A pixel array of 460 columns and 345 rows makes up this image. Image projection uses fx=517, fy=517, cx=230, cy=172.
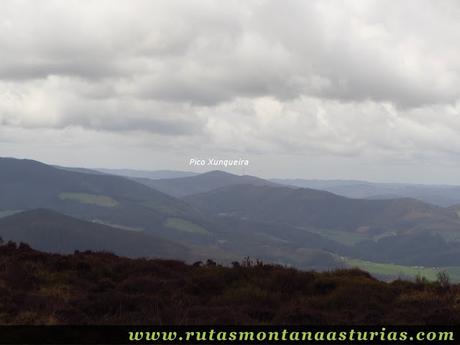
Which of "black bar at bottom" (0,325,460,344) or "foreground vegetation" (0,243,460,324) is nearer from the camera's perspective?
"black bar at bottom" (0,325,460,344)

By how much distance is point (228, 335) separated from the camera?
13484 millimetres

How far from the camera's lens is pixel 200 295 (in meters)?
19.2

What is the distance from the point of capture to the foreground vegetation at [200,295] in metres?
15.1

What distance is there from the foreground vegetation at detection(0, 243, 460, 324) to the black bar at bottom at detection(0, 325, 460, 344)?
69 cm

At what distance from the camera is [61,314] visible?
48.8 ft

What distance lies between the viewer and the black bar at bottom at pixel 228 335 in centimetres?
1295

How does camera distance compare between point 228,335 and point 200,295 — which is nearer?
point 228,335

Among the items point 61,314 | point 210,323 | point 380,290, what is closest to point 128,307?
point 61,314

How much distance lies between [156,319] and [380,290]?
903 centimetres

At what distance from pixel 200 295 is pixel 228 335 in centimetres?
581

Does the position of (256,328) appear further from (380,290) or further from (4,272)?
(4,272)

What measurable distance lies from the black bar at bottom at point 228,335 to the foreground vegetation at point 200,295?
0.69 meters

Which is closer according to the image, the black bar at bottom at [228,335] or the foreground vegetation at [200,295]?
the black bar at bottom at [228,335]

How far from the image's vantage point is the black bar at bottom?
12945 mm
